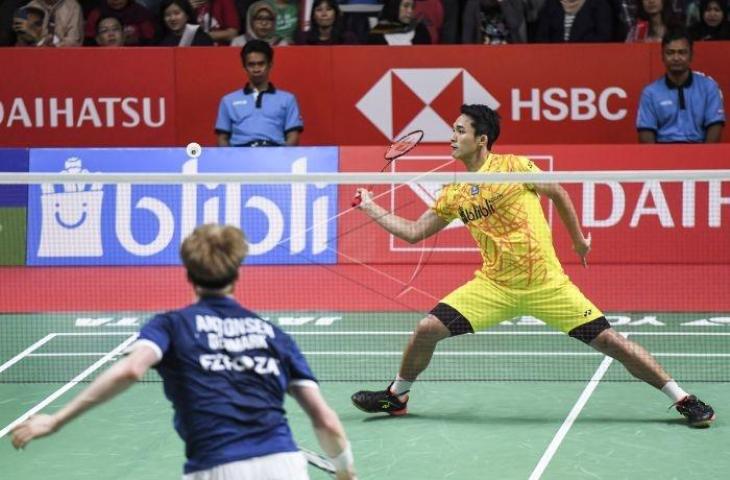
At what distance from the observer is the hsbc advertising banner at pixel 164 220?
1196 cm

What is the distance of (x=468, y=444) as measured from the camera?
779 cm

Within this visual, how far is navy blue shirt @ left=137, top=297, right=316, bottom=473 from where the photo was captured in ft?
14.7

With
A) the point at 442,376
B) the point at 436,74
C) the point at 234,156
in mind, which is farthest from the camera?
the point at 436,74

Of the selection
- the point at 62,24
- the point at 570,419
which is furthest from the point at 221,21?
the point at 570,419

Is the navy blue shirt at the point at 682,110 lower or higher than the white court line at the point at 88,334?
higher

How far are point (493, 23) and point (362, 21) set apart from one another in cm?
134

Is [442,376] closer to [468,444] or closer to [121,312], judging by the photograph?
[468,444]

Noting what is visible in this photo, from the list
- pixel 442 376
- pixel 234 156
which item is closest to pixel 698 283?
pixel 442 376

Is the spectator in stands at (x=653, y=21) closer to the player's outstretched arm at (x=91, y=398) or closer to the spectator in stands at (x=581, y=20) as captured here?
the spectator in stands at (x=581, y=20)

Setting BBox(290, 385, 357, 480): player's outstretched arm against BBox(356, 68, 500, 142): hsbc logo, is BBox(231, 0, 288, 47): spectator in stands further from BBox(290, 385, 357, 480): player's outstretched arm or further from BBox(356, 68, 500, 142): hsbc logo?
BBox(290, 385, 357, 480): player's outstretched arm

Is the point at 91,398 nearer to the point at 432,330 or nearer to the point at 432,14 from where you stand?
the point at 432,330

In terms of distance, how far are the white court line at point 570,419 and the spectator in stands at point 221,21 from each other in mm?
6428

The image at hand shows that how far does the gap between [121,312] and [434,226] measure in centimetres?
394

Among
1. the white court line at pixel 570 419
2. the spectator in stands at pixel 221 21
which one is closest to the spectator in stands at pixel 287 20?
the spectator in stands at pixel 221 21
